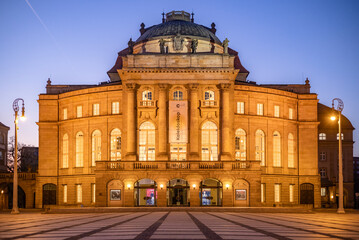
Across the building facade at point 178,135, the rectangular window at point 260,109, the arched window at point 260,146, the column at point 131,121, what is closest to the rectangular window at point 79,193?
the building facade at point 178,135

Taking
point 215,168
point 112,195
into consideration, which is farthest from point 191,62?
point 112,195

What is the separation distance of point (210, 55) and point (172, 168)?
58.5ft

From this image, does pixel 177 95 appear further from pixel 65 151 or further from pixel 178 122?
pixel 65 151

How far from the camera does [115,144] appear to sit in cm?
8950

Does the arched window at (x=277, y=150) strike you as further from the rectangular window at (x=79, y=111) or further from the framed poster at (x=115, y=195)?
the rectangular window at (x=79, y=111)

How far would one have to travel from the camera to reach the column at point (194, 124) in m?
82.8

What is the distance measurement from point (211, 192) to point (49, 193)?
29.7 metres

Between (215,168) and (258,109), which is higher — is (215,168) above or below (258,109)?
below

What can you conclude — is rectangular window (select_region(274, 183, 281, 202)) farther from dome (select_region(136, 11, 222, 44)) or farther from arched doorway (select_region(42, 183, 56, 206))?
arched doorway (select_region(42, 183, 56, 206))

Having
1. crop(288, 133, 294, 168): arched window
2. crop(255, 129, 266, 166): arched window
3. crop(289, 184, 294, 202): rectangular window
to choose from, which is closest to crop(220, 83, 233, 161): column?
crop(255, 129, 266, 166): arched window

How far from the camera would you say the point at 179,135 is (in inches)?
3255

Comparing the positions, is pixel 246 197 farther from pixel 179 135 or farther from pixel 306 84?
pixel 306 84

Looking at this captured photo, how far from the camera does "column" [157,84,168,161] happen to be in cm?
8256

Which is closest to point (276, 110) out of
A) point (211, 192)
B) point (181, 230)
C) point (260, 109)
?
point (260, 109)
